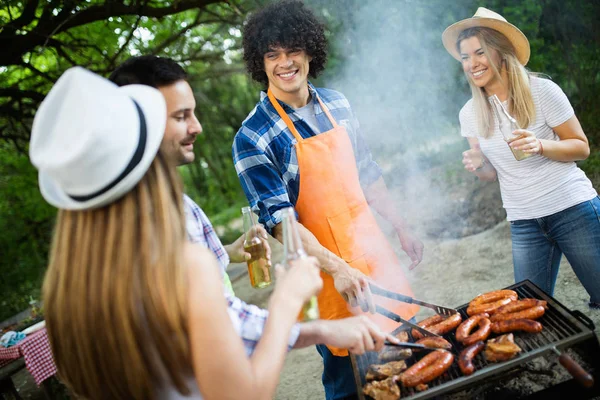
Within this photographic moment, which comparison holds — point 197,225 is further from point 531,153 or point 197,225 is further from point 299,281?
point 531,153

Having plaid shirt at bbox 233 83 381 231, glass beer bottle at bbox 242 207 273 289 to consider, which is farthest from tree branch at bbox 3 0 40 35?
glass beer bottle at bbox 242 207 273 289

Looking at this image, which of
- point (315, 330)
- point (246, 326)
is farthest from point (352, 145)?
point (246, 326)

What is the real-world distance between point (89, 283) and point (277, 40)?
7.34 feet

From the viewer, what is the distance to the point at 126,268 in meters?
1.40

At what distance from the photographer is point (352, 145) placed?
3.30 m

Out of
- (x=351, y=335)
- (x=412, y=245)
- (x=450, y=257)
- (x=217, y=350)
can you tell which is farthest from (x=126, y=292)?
(x=450, y=257)

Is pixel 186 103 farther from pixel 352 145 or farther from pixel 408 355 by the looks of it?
pixel 408 355

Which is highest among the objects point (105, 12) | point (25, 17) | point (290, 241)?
point (25, 17)

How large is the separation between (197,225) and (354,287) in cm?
108

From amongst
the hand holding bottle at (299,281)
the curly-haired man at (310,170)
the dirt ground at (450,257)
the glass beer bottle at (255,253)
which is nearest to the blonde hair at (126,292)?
the hand holding bottle at (299,281)

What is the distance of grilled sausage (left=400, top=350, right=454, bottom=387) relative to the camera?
219 cm

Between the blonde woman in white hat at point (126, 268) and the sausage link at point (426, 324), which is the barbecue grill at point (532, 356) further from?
the blonde woman in white hat at point (126, 268)

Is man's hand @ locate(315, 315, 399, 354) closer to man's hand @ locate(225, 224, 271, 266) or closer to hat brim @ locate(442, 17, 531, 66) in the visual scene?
man's hand @ locate(225, 224, 271, 266)

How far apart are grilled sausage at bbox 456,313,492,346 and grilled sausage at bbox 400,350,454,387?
0.20m
